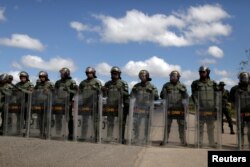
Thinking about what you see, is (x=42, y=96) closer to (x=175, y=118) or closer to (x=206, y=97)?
(x=175, y=118)

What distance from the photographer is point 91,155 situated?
38.3 feet

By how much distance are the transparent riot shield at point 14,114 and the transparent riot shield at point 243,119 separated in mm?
6880

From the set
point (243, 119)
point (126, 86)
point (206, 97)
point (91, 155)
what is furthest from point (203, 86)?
point (91, 155)

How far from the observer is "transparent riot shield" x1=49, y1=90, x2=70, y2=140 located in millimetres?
15227

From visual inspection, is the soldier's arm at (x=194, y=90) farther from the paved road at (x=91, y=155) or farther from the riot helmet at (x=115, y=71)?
the riot helmet at (x=115, y=71)

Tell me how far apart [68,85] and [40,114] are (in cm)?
132

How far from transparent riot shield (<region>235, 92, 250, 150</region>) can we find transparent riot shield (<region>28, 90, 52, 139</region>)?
234 inches

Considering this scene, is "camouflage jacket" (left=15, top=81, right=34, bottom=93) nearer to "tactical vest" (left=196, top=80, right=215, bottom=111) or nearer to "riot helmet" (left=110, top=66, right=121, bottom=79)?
"riot helmet" (left=110, top=66, right=121, bottom=79)

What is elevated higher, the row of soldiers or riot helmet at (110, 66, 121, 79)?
riot helmet at (110, 66, 121, 79)

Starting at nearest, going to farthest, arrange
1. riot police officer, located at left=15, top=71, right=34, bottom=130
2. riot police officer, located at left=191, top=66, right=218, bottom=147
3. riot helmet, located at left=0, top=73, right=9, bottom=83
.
Result: riot police officer, located at left=191, top=66, right=218, bottom=147
riot police officer, located at left=15, top=71, right=34, bottom=130
riot helmet, located at left=0, top=73, right=9, bottom=83

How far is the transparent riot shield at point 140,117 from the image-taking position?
14.6 meters

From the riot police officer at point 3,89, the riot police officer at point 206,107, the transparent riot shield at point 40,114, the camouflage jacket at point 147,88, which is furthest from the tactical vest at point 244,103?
the riot police officer at point 3,89

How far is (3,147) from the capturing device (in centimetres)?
1205

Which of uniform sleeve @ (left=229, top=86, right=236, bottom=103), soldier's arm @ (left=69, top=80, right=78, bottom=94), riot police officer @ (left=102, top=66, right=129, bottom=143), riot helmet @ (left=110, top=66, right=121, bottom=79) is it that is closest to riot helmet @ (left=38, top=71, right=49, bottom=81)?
soldier's arm @ (left=69, top=80, right=78, bottom=94)
